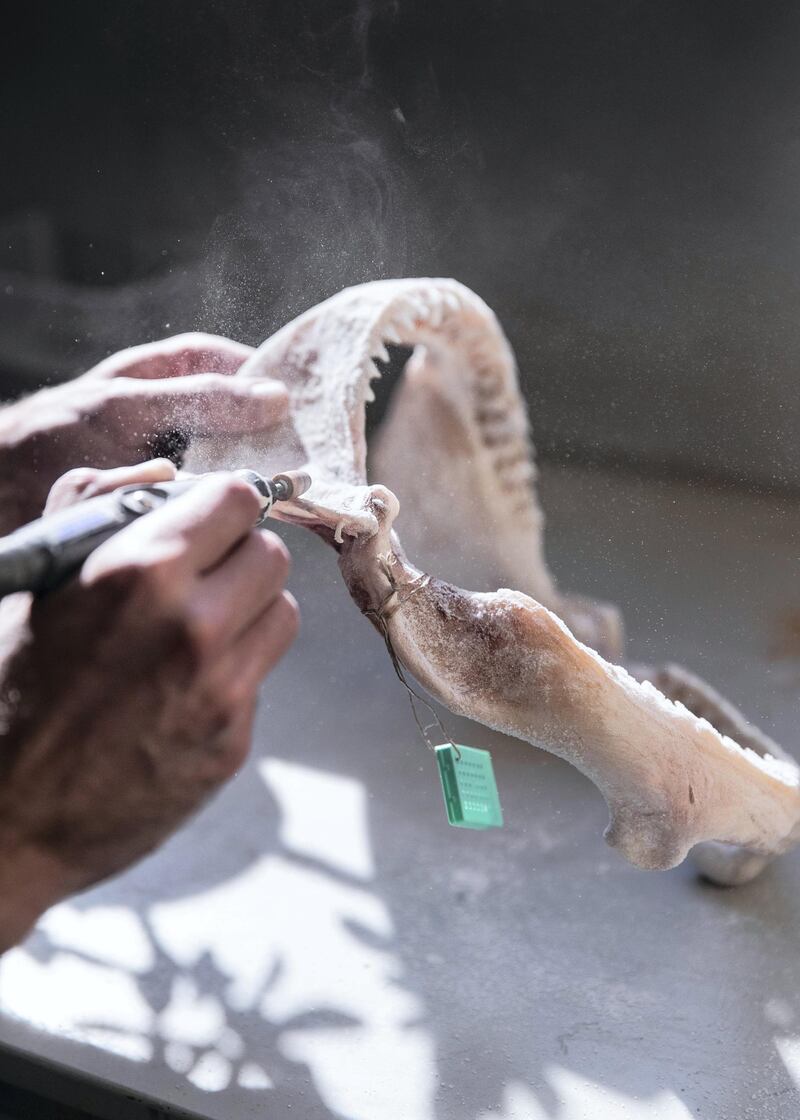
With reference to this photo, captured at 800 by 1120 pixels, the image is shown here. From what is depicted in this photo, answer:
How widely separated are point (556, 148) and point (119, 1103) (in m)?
0.90

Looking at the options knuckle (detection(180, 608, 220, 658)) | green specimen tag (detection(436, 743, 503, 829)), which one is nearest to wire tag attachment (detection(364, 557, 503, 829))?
green specimen tag (detection(436, 743, 503, 829))

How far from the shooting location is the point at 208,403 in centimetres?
101

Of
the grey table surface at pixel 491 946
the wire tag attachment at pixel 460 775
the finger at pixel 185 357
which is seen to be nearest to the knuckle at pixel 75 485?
the wire tag attachment at pixel 460 775

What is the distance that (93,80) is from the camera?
1.03 meters

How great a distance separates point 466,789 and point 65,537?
44cm

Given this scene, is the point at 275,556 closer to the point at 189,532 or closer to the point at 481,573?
the point at 189,532

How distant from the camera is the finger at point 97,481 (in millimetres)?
671

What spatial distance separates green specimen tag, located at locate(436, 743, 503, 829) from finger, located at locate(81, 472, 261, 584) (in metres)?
0.37

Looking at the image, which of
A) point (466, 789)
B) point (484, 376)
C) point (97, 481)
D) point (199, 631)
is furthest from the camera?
point (484, 376)

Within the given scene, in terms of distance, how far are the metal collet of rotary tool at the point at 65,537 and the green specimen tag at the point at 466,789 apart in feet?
1.19

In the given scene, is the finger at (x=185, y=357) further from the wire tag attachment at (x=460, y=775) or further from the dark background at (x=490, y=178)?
the wire tag attachment at (x=460, y=775)

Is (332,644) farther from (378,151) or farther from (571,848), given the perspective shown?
(378,151)

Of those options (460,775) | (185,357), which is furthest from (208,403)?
(460,775)

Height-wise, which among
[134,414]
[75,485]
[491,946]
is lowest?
[491,946]
